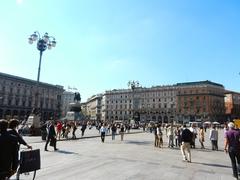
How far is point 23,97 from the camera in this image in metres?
84.2

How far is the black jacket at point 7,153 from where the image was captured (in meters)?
4.08

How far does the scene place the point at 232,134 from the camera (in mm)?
7527

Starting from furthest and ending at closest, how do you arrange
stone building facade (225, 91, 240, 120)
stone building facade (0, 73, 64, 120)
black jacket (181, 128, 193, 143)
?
stone building facade (225, 91, 240, 120) → stone building facade (0, 73, 64, 120) → black jacket (181, 128, 193, 143)

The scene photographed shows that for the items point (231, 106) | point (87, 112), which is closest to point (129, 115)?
point (231, 106)

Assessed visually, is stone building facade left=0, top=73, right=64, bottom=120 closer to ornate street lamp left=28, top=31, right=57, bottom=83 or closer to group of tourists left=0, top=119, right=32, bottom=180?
ornate street lamp left=28, top=31, right=57, bottom=83

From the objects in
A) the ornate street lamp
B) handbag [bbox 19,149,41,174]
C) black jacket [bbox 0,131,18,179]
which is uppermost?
the ornate street lamp

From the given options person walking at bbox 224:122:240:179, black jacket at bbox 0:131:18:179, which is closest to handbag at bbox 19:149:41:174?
black jacket at bbox 0:131:18:179

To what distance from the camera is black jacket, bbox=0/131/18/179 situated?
4082 millimetres

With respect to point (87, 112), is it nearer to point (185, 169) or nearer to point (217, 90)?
point (217, 90)

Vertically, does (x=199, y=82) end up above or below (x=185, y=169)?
above

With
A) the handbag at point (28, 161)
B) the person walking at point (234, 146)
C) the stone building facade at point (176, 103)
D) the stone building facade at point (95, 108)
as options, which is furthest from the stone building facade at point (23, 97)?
the person walking at point (234, 146)

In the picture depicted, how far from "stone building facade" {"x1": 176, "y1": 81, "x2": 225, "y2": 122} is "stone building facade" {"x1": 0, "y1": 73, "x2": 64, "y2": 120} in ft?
171

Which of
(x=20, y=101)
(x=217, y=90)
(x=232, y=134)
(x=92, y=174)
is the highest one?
(x=217, y=90)

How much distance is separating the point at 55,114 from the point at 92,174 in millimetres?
94026
